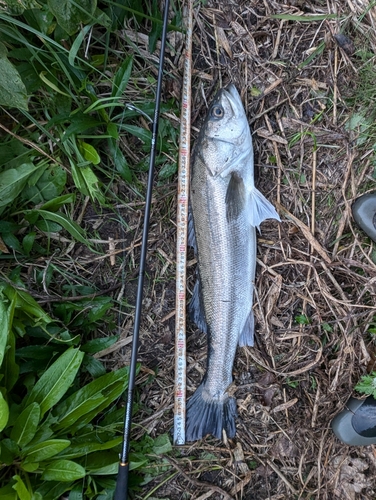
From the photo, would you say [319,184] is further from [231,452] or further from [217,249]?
[231,452]

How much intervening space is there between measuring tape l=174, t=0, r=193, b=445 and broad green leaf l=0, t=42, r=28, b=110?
3.36ft

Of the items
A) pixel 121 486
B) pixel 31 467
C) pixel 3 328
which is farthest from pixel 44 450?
pixel 3 328

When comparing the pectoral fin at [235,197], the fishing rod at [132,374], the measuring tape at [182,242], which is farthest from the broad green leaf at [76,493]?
the pectoral fin at [235,197]

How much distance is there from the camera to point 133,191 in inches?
115

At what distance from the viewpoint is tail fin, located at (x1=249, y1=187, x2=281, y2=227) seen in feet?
8.86

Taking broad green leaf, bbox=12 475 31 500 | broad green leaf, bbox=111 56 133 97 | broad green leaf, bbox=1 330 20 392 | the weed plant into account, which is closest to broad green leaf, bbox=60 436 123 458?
the weed plant

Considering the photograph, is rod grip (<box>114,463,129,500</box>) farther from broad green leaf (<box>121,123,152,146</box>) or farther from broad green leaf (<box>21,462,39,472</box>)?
broad green leaf (<box>121,123,152,146</box>)

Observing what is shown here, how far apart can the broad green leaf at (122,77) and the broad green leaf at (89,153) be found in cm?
38

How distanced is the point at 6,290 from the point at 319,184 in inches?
85.7

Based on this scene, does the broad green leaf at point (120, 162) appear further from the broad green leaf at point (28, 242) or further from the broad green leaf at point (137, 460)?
the broad green leaf at point (137, 460)

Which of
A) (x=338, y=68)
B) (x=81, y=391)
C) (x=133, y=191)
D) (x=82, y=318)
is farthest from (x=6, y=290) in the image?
(x=338, y=68)

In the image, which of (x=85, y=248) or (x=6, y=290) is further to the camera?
(x=85, y=248)

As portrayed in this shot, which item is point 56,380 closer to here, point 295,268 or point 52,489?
point 52,489

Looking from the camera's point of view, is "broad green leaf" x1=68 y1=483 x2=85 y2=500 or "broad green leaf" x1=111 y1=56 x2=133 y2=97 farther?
"broad green leaf" x1=111 y1=56 x2=133 y2=97
